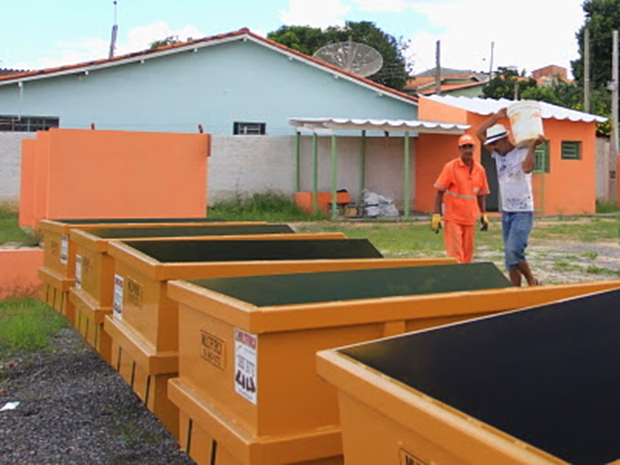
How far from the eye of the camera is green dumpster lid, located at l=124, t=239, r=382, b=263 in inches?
174

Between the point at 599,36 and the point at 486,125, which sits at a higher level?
the point at 599,36

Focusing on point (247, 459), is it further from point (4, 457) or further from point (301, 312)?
point (4, 457)

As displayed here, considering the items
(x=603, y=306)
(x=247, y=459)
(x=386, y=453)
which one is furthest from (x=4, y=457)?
(x=603, y=306)

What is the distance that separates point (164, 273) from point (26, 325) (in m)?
3.82

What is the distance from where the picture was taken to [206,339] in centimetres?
290

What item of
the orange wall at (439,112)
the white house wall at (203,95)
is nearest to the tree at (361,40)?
the white house wall at (203,95)

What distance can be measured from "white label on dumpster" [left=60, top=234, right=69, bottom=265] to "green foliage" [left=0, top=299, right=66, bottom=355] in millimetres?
873

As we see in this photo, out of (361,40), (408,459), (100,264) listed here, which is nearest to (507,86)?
(361,40)

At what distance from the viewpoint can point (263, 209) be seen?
65.3 ft

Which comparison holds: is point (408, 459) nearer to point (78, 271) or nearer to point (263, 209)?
point (78, 271)

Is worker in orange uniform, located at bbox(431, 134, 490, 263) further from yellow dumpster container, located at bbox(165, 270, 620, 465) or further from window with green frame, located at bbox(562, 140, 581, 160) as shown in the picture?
window with green frame, located at bbox(562, 140, 581, 160)

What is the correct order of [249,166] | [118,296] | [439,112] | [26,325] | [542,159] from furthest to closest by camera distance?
[439,112]
[542,159]
[249,166]
[26,325]
[118,296]

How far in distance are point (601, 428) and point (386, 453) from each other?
100 centimetres

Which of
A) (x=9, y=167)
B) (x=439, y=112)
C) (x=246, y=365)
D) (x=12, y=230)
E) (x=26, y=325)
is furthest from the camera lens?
(x=439, y=112)
